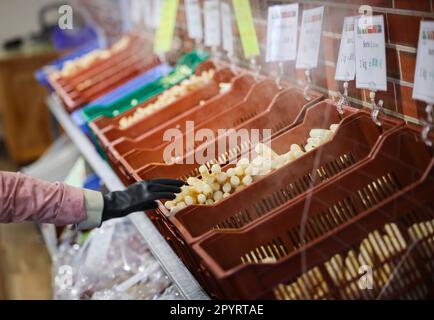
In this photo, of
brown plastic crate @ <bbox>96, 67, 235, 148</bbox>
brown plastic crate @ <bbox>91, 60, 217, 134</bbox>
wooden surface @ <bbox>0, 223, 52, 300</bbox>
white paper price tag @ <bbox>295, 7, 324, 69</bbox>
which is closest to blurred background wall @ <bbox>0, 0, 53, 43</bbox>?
wooden surface @ <bbox>0, 223, 52, 300</bbox>

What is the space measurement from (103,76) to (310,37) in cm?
196

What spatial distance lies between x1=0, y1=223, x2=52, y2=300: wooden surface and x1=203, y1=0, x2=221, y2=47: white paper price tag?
5.39 ft

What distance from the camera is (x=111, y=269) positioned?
270cm

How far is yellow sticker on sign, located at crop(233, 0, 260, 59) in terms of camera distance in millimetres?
2502

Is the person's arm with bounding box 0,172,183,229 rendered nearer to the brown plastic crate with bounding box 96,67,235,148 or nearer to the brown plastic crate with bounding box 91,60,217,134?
the brown plastic crate with bounding box 96,67,235,148

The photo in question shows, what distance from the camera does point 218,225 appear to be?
1660 mm

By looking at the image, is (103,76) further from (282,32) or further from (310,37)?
(310,37)

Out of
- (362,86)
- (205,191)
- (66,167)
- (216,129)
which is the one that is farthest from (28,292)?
(362,86)

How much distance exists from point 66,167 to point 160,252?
2.21m

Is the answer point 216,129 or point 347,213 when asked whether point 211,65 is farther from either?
point 347,213

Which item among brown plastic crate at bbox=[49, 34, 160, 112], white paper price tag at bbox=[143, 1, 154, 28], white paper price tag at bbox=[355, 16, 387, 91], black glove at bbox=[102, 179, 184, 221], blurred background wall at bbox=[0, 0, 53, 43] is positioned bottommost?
blurred background wall at bbox=[0, 0, 53, 43]

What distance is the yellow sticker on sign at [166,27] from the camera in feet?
11.6

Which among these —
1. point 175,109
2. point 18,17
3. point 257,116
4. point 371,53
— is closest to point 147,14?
point 175,109

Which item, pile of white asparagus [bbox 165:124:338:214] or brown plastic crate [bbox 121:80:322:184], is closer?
pile of white asparagus [bbox 165:124:338:214]
